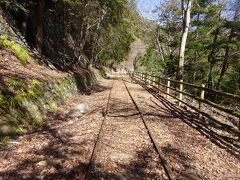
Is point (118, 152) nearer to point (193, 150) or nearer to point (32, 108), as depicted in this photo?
point (193, 150)

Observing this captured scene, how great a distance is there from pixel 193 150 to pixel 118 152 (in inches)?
68.9

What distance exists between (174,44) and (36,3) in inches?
660

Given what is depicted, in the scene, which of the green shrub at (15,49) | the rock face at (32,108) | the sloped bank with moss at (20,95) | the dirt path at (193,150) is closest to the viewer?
the dirt path at (193,150)

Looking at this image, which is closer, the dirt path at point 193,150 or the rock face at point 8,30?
the dirt path at point 193,150

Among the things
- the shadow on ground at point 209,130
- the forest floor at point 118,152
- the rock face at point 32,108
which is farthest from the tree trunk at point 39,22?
the shadow on ground at point 209,130

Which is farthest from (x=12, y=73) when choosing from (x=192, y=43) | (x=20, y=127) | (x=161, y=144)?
(x=192, y=43)

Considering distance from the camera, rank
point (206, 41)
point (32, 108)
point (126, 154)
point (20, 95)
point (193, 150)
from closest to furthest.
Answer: point (126, 154)
point (193, 150)
point (20, 95)
point (32, 108)
point (206, 41)

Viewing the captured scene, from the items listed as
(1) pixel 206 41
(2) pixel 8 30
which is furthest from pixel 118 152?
(1) pixel 206 41

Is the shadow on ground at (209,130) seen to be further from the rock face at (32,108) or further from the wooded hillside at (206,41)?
the wooded hillside at (206,41)

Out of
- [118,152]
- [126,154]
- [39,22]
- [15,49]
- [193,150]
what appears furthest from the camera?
[39,22]

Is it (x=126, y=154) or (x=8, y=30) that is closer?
(x=126, y=154)

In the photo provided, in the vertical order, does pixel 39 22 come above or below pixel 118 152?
above

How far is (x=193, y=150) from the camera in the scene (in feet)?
21.9

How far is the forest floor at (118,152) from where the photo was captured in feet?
17.4
